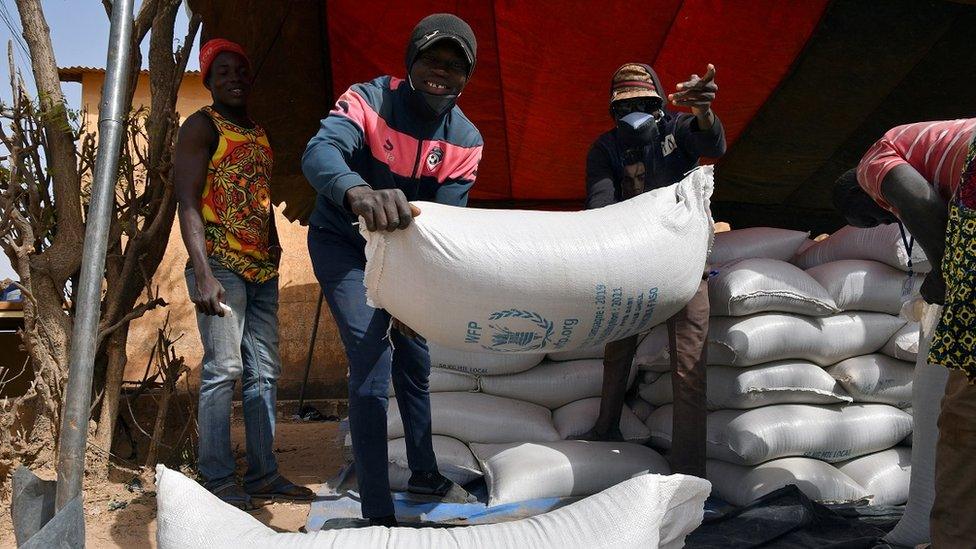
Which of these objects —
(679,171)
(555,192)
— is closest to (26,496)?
(679,171)

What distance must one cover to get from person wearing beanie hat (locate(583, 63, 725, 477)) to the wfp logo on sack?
86 cm

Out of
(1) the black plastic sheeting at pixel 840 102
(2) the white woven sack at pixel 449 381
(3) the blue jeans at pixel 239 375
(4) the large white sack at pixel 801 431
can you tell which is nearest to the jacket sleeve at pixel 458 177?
(3) the blue jeans at pixel 239 375

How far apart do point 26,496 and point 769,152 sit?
379cm

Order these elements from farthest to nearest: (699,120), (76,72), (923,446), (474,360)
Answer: (76,72) < (474,360) < (699,120) < (923,446)

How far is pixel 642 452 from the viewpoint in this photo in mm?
2662

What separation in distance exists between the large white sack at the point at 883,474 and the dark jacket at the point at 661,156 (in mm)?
1167

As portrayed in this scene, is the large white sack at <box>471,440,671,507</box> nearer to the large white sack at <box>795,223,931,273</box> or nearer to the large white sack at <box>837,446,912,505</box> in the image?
the large white sack at <box>837,446,912,505</box>

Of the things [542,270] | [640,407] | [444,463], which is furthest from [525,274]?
[640,407]

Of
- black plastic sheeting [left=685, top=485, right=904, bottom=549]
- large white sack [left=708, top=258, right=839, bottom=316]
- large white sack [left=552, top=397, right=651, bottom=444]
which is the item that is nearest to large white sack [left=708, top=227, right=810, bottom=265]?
large white sack [left=708, top=258, right=839, bottom=316]

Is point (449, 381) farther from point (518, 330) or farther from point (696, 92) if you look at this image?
point (696, 92)

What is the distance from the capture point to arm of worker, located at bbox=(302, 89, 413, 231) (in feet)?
5.43

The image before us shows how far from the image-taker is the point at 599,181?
8.94 feet

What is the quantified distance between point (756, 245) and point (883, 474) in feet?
3.41

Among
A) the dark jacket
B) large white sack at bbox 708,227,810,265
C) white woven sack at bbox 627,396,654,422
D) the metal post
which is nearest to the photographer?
the metal post
